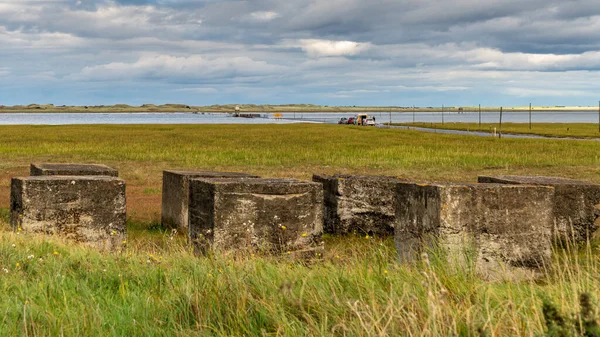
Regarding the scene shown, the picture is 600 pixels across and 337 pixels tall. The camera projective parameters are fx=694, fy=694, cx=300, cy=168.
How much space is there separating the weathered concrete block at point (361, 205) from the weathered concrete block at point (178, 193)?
55.3 inches

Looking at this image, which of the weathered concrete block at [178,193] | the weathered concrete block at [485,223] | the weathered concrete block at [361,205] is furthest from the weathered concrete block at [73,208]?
the weathered concrete block at [485,223]

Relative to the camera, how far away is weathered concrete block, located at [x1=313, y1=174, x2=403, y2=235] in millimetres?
10883

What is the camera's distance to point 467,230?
7773 mm

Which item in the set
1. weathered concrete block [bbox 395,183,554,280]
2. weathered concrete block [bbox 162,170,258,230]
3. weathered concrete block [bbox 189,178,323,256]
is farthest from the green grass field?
weathered concrete block [bbox 162,170,258,230]

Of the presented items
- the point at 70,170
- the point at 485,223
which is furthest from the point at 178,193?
the point at 485,223

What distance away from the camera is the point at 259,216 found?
8.58 m

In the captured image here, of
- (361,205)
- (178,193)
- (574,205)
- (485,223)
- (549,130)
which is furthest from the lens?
(549,130)

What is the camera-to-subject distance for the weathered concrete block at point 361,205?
1088 cm

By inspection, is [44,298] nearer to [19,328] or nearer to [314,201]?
[19,328]

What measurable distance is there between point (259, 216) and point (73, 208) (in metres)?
2.94

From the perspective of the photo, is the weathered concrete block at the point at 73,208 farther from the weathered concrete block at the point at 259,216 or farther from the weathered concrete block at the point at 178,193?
the weathered concrete block at the point at 259,216

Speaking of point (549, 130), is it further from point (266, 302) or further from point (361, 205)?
point (266, 302)

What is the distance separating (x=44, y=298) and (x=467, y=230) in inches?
179

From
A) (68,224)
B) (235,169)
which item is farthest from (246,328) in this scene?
(235,169)
